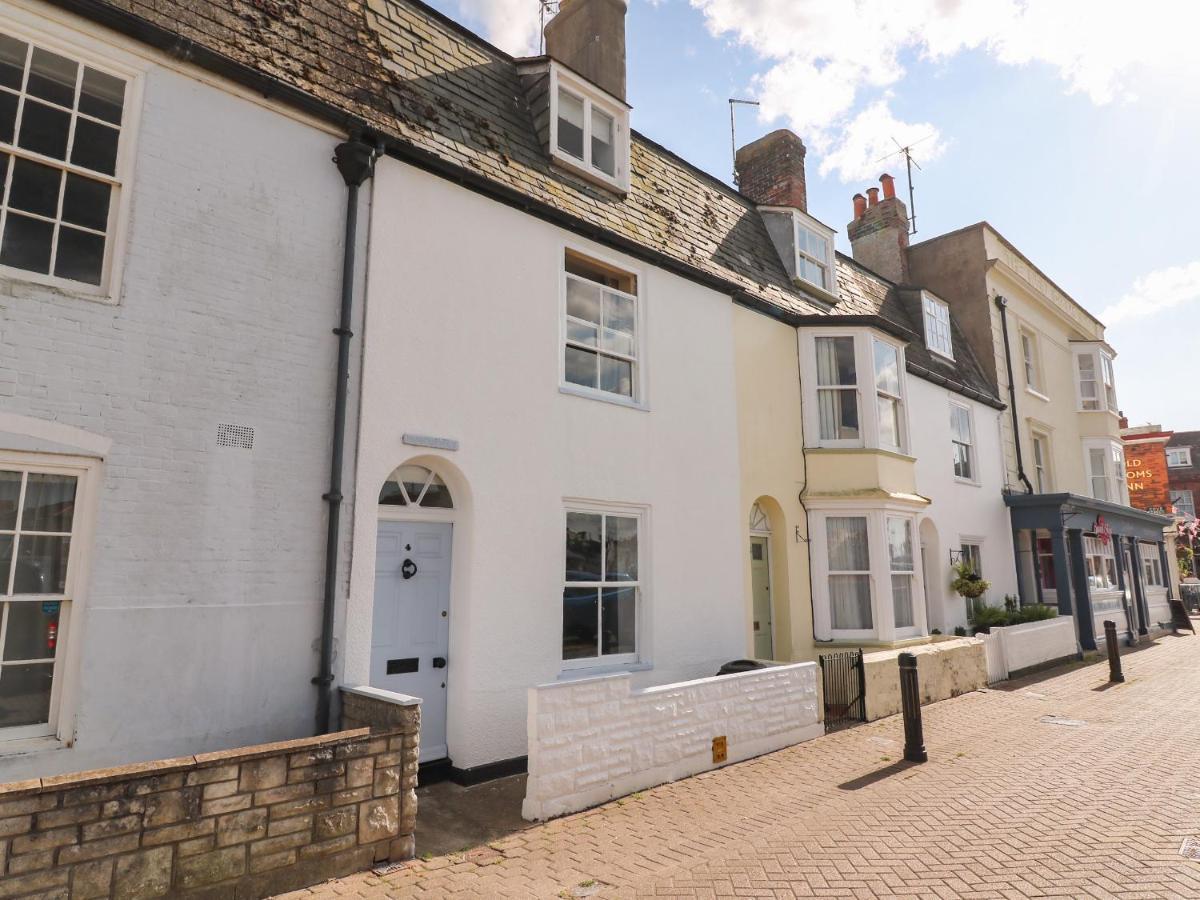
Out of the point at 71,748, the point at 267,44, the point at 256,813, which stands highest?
the point at 267,44

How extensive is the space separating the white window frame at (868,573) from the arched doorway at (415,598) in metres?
7.17

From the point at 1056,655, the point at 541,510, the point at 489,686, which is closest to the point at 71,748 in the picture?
the point at 489,686

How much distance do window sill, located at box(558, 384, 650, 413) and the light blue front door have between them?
2.39 meters

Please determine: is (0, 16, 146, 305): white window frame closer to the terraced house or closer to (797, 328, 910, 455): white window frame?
the terraced house

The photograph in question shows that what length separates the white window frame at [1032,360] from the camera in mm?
21766

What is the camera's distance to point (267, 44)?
702cm

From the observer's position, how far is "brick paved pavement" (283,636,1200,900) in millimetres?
4949

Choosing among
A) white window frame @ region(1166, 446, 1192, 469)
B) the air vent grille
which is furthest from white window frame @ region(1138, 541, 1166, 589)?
white window frame @ region(1166, 446, 1192, 469)

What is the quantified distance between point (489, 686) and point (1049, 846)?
200 inches

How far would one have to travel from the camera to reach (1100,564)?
21.2 meters

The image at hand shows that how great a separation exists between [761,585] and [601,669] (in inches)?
170

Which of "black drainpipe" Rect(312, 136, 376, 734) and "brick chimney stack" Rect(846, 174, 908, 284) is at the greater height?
"brick chimney stack" Rect(846, 174, 908, 284)

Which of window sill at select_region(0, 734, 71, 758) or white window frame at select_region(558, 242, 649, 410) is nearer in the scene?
window sill at select_region(0, 734, 71, 758)

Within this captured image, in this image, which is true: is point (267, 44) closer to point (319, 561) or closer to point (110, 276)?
point (110, 276)
